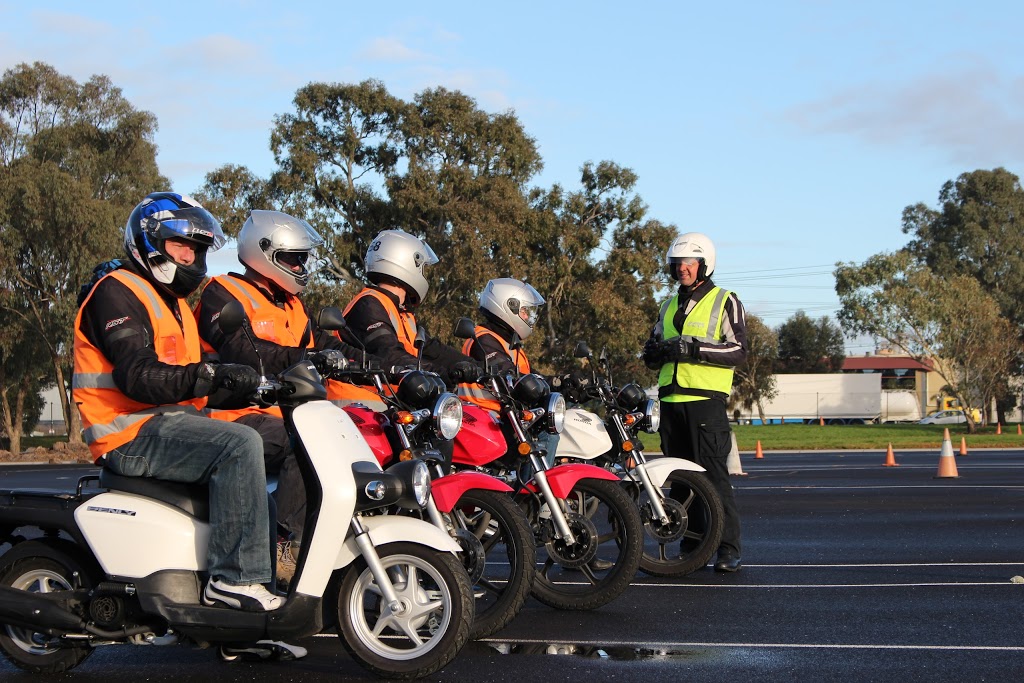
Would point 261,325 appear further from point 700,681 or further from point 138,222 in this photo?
point 700,681

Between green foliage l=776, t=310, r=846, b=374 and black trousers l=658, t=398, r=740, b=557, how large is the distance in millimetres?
102773

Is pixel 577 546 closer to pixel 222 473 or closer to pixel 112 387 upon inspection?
pixel 222 473

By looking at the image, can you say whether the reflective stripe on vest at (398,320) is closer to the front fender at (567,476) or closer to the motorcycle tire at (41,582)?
the front fender at (567,476)

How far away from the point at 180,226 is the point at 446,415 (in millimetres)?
1549

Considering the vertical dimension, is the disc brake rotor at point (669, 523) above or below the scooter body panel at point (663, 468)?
below

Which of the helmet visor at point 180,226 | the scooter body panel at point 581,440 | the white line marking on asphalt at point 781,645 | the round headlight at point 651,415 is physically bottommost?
the white line marking on asphalt at point 781,645

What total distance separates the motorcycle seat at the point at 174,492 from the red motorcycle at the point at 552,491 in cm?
209

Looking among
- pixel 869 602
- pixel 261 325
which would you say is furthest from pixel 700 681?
pixel 261 325

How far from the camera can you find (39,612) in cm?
522

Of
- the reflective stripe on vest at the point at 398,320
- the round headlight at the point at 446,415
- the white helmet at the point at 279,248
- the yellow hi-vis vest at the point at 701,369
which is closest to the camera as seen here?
the round headlight at the point at 446,415

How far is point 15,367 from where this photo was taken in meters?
43.2

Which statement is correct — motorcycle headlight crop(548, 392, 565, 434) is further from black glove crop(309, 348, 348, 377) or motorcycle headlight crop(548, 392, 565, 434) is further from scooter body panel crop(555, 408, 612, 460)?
black glove crop(309, 348, 348, 377)

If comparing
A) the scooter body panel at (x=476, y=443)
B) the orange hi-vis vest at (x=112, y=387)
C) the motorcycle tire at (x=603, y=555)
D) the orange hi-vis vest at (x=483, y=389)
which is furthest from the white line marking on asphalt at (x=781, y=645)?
the orange hi-vis vest at (x=112, y=387)

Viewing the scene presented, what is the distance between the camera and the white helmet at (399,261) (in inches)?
302
